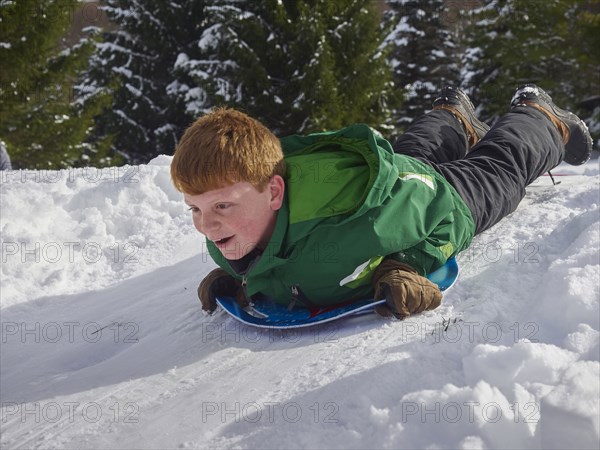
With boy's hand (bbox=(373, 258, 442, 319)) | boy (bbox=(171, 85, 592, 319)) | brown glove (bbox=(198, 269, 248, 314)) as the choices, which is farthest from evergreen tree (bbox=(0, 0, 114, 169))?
boy's hand (bbox=(373, 258, 442, 319))

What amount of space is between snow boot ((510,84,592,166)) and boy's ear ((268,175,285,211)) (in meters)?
1.85

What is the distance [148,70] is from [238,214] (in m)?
13.0

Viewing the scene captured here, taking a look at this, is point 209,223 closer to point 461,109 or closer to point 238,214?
point 238,214

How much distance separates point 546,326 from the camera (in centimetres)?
161

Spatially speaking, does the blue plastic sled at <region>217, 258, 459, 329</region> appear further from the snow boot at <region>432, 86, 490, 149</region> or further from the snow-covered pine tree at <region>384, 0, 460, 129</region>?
the snow-covered pine tree at <region>384, 0, 460, 129</region>

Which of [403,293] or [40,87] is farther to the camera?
[40,87]

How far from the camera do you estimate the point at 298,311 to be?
6.68 ft

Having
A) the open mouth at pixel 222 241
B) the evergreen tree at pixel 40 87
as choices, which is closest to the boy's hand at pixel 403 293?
the open mouth at pixel 222 241

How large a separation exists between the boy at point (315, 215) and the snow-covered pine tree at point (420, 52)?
1469 cm

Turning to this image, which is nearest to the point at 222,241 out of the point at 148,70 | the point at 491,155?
the point at 491,155

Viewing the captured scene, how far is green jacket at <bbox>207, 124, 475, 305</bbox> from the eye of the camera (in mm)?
1845

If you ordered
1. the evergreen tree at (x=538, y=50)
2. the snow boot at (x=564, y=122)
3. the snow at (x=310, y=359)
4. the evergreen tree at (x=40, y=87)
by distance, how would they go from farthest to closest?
the evergreen tree at (x=538, y=50) < the evergreen tree at (x=40, y=87) < the snow boot at (x=564, y=122) < the snow at (x=310, y=359)

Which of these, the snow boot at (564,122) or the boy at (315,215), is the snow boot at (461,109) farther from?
the boy at (315,215)

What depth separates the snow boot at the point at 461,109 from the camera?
3295 millimetres
